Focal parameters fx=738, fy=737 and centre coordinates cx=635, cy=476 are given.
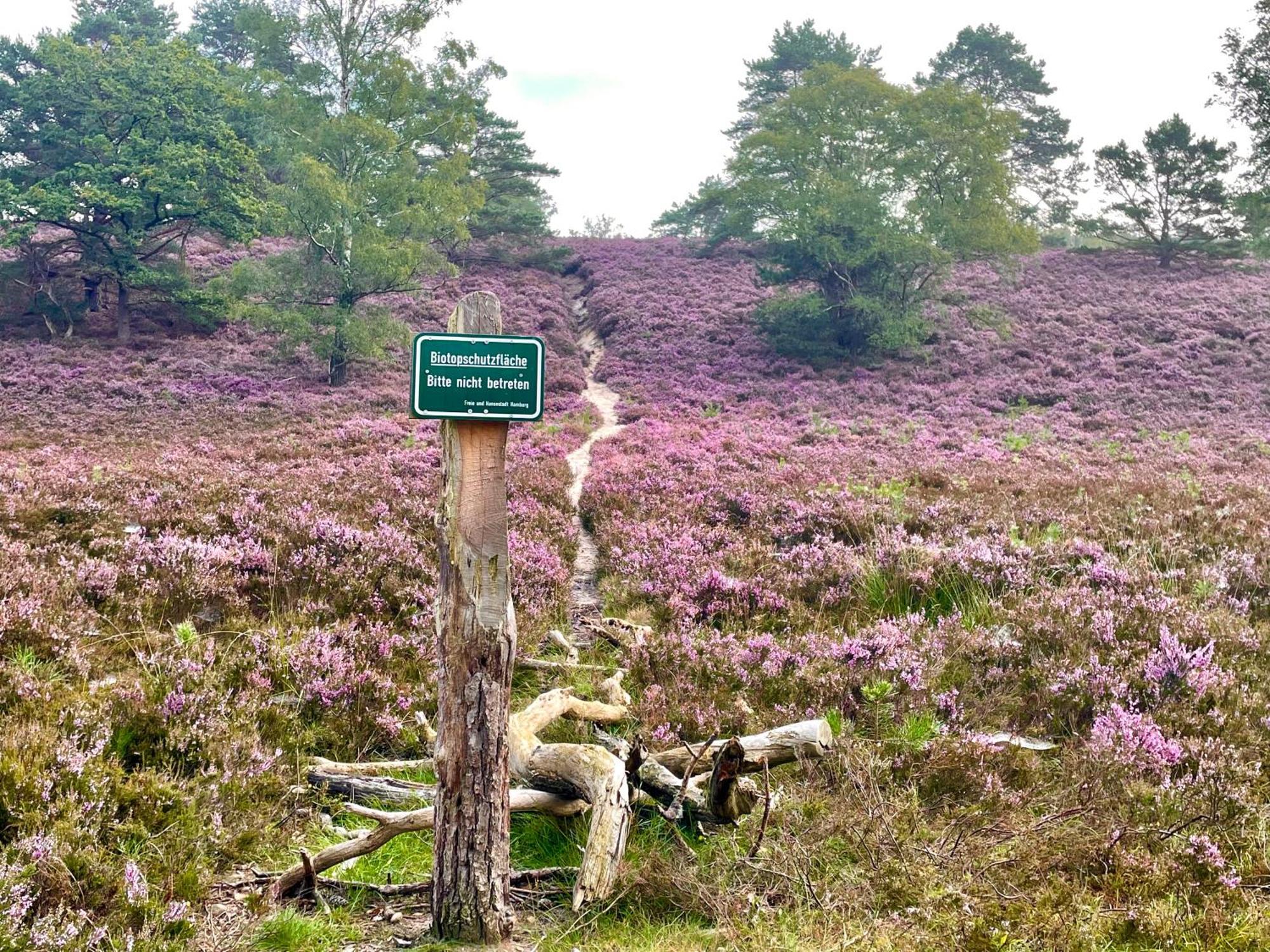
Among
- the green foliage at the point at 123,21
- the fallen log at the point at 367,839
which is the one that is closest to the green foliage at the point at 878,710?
the fallen log at the point at 367,839

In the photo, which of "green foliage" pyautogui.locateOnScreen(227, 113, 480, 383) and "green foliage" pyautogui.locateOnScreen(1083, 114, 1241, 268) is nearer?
"green foliage" pyautogui.locateOnScreen(227, 113, 480, 383)

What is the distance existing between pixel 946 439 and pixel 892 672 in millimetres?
13356

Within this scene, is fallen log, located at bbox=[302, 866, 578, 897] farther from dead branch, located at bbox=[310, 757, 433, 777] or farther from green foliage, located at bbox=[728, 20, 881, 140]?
green foliage, located at bbox=[728, 20, 881, 140]

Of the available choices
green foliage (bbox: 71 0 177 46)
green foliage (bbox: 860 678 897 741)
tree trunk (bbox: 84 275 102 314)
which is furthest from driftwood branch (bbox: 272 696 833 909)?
green foliage (bbox: 71 0 177 46)

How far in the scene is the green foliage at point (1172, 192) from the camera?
3177cm

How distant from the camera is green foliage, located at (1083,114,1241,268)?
31766 mm

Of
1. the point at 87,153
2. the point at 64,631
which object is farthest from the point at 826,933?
the point at 87,153

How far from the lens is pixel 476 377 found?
117 inches

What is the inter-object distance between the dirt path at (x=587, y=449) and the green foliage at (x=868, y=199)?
724 cm

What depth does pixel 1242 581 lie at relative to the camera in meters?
7.15

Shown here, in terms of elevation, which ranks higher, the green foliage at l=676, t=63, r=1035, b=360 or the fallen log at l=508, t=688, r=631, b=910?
the green foliage at l=676, t=63, r=1035, b=360

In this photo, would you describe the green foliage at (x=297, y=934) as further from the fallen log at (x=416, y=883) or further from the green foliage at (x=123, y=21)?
the green foliage at (x=123, y=21)

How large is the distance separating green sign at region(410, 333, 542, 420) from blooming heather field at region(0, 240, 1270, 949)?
82.3 inches

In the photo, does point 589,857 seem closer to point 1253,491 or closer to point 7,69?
point 1253,491
